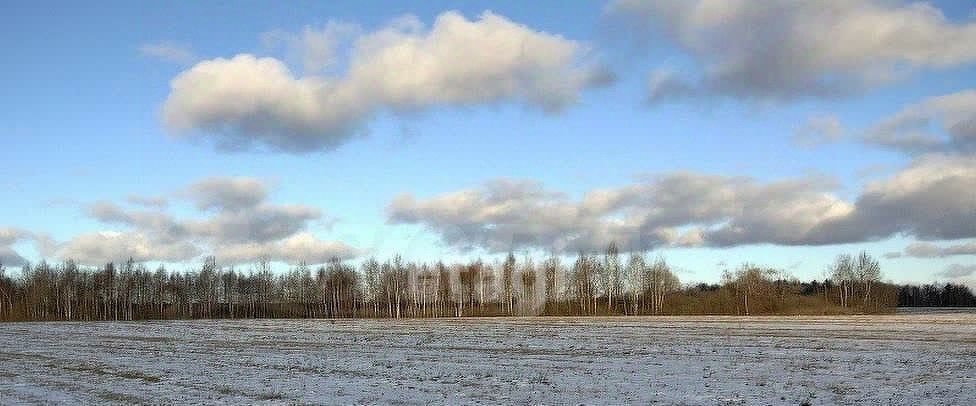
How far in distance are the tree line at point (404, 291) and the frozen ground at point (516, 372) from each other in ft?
320

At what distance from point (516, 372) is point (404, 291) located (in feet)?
492

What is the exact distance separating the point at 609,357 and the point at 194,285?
6521 inches

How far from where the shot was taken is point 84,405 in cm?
2270

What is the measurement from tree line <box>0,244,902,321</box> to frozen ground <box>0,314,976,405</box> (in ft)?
320

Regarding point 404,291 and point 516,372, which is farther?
point 404,291

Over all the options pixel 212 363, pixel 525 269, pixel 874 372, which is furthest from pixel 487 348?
pixel 525 269

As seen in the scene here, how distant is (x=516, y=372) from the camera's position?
30531mm

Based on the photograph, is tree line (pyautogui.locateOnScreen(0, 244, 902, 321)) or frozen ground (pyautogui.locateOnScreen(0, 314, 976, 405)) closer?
frozen ground (pyautogui.locateOnScreen(0, 314, 976, 405))

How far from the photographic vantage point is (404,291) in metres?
179

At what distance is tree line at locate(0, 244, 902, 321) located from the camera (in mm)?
149375

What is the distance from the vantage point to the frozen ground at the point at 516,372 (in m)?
23.8

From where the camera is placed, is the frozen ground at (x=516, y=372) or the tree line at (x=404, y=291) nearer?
the frozen ground at (x=516, y=372)

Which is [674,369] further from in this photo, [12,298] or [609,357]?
[12,298]

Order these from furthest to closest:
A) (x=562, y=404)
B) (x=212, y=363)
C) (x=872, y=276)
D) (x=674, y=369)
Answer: (x=872, y=276)
(x=212, y=363)
(x=674, y=369)
(x=562, y=404)
